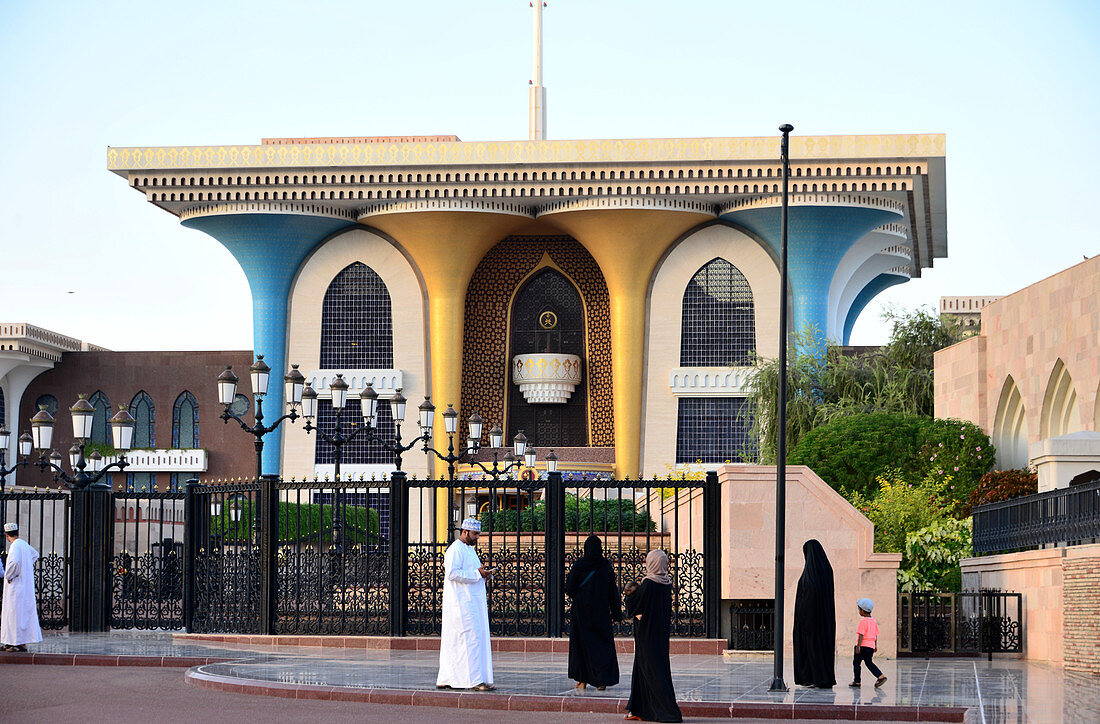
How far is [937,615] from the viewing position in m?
17.6

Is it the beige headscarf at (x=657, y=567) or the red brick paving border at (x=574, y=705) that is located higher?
the beige headscarf at (x=657, y=567)

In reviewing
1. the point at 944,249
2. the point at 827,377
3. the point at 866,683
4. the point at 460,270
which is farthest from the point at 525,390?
the point at 866,683

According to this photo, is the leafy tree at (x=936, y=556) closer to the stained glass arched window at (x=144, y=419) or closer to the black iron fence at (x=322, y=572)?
the black iron fence at (x=322, y=572)

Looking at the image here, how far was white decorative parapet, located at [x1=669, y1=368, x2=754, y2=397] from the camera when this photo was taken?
145 feet

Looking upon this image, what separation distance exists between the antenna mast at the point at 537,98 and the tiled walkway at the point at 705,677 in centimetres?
3236

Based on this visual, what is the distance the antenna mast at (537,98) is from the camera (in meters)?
48.2

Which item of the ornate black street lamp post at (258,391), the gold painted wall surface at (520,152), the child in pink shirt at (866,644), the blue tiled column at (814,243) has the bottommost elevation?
the child in pink shirt at (866,644)

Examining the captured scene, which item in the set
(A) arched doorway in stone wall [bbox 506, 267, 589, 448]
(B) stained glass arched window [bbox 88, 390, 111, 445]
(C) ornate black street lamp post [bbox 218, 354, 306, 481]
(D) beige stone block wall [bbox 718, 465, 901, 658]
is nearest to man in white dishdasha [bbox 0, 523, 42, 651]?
(C) ornate black street lamp post [bbox 218, 354, 306, 481]

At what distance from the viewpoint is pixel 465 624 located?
40.9 ft

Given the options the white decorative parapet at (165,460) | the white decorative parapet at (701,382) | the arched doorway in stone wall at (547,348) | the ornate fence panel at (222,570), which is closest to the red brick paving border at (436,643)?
the ornate fence panel at (222,570)

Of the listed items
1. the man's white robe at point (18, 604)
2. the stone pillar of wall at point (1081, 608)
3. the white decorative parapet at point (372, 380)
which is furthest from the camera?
the white decorative parapet at point (372, 380)

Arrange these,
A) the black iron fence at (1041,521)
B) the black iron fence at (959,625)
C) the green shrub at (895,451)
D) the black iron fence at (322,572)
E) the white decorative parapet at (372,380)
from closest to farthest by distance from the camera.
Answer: the black iron fence at (1041,521) < the black iron fence at (959,625) < the black iron fence at (322,572) < the green shrub at (895,451) < the white decorative parapet at (372,380)

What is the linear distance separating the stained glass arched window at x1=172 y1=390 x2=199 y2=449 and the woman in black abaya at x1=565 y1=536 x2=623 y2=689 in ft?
140

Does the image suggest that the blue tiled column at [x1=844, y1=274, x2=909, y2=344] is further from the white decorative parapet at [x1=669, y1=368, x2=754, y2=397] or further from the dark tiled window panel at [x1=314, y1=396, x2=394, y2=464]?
the dark tiled window panel at [x1=314, y1=396, x2=394, y2=464]
